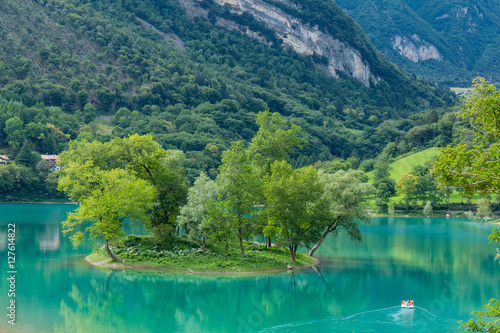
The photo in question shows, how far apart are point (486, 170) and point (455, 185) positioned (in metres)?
1.06

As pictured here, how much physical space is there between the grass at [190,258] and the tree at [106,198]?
2609mm

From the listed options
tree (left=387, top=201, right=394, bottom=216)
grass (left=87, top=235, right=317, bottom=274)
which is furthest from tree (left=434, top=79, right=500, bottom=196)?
tree (left=387, top=201, right=394, bottom=216)

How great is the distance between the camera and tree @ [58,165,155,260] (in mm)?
44812

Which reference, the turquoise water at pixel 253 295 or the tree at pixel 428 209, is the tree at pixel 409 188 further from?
the turquoise water at pixel 253 295

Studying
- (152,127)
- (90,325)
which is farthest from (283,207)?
(152,127)

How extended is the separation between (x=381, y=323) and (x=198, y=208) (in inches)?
801

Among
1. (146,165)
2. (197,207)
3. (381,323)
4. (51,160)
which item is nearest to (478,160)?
(381,323)

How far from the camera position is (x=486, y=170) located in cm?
1541

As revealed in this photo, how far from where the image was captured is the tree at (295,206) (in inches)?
1954

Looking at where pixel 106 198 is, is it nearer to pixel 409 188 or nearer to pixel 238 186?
pixel 238 186

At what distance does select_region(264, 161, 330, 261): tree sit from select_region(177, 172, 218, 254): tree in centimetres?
627

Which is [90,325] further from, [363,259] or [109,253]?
[363,259]

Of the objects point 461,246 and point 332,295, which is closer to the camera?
point 332,295

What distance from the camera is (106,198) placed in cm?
4512
